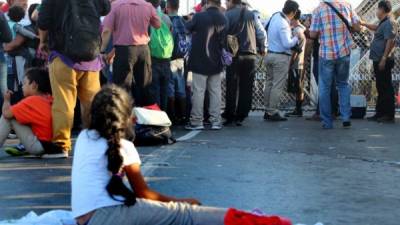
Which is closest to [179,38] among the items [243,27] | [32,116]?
[243,27]

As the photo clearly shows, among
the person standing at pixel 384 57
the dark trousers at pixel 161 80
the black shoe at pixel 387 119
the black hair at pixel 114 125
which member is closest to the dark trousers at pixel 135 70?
the dark trousers at pixel 161 80

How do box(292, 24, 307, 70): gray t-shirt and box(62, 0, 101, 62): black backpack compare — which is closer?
box(62, 0, 101, 62): black backpack

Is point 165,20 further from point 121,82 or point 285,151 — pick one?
point 285,151

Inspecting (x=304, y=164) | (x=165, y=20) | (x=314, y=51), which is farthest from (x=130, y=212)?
(x=314, y=51)

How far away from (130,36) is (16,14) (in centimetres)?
223

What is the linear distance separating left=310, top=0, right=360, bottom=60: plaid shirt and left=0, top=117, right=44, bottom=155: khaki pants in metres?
5.01

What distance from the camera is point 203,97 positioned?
11.9 meters

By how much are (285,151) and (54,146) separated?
2.61 m

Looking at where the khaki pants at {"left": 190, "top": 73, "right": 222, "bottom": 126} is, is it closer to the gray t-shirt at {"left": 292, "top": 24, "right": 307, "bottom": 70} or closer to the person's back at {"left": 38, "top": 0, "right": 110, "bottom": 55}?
the gray t-shirt at {"left": 292, "top": 24, "right": 307, "bottom": 70}

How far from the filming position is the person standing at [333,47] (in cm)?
1177

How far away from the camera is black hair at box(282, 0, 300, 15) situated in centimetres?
1359

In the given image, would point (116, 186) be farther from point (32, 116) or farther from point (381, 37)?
point (381, 37)

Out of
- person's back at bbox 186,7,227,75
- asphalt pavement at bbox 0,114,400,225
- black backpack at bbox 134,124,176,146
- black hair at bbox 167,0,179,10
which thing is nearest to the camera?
asphalt pavement at bbox 0,114,400,225

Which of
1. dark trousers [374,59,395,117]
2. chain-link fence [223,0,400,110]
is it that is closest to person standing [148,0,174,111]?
dark trousers [374,59,395,117]
